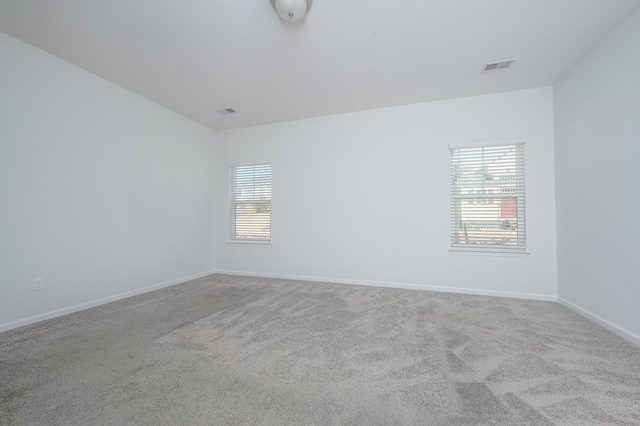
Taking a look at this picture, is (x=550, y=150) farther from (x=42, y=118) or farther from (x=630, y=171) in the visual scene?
(x=42, y=118)

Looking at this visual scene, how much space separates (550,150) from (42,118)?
19.2 ft

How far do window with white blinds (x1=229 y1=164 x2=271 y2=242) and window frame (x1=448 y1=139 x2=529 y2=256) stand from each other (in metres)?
2.98

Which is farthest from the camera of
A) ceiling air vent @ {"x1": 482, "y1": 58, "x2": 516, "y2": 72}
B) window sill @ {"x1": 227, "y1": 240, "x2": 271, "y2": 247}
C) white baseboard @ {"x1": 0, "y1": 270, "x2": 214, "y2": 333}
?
window sill @ {"x1": 227, "y1": 240, "x2": 271, "y2": 247}

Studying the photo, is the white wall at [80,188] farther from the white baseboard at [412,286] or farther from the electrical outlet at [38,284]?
the white baseboard at [412,286]

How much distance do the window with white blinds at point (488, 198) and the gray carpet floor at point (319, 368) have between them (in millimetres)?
956

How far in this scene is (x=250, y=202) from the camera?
15.7ft

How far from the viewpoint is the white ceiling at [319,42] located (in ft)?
6.89

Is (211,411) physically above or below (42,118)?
below

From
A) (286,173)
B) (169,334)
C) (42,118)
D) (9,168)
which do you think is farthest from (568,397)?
(42,118)

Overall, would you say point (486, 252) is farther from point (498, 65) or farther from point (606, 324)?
point (498, 65)

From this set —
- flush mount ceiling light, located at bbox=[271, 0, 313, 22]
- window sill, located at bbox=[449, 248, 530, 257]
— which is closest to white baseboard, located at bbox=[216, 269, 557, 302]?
window sill, located at bbox=[449, 248, 530, 257]

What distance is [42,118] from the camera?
2.62 m

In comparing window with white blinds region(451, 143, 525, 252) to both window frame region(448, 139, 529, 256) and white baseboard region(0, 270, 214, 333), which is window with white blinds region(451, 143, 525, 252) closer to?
window frame region(448, 139, 529, 256)

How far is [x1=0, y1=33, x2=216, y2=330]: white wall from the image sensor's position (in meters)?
2.42
